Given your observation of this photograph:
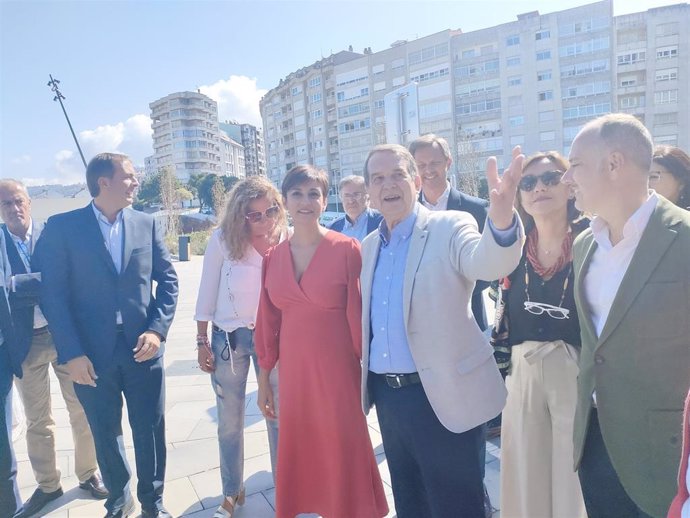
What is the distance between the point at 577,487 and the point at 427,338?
1.16 meters

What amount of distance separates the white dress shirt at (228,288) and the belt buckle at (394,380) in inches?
48.7

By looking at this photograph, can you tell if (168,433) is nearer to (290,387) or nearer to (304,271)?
(290,387)

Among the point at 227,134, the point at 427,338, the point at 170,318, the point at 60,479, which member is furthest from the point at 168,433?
the point at 227,134

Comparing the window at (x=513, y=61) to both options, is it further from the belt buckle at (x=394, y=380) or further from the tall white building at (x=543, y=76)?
the belt buckle at (x=394, y=380)

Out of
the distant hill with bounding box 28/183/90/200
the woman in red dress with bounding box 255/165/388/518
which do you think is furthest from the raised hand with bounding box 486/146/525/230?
the distant hill with bounding box 28/183/90/200

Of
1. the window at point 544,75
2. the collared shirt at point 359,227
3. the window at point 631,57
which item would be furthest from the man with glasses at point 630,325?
the window at point 631,57

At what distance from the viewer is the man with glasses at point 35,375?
122 inches

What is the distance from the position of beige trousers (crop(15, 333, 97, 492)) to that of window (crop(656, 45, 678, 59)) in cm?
5798

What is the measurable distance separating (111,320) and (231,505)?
1435mm

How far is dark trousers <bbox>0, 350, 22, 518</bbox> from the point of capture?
114 inches

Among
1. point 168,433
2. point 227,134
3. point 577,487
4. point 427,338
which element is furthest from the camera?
point 227,134

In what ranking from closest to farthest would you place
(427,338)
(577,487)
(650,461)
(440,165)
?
(650,461)
(427,338)
(577,487)
(440,165)

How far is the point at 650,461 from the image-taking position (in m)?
1.61

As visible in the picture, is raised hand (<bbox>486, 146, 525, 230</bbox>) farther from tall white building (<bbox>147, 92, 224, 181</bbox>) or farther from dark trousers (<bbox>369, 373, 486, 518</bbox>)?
tall white building (<bbox>147, 92, 224, 181</bbox>)
